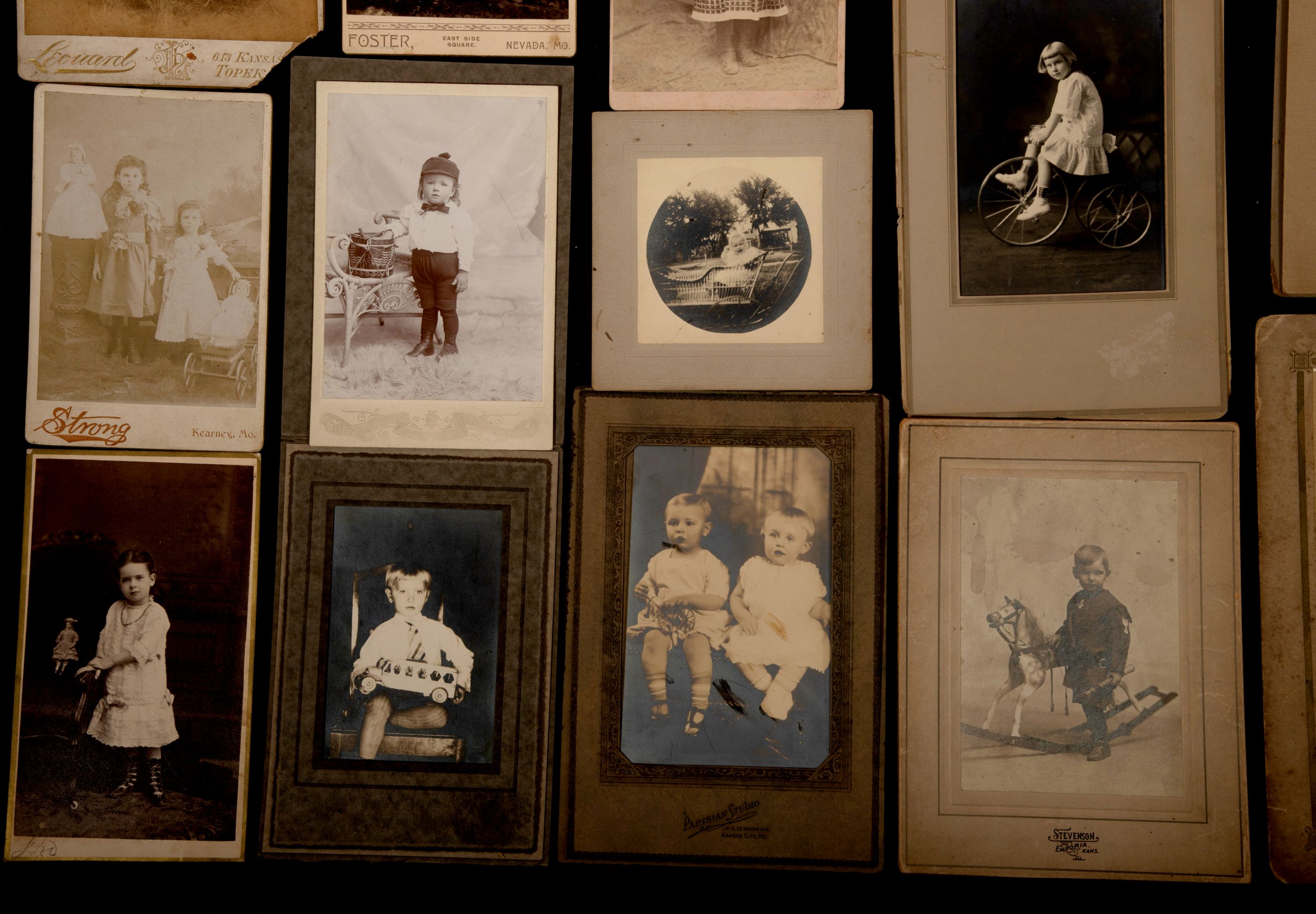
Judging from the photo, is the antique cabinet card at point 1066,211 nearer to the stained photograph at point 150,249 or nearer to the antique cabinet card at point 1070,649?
the antique cabinet card at point 1070,649

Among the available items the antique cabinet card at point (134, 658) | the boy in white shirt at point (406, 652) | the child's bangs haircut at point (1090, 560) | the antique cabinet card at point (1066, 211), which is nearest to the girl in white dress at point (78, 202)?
the antique cabinet card at point (134, 658)

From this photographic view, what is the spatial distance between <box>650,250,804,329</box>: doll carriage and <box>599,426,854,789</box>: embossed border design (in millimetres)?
174

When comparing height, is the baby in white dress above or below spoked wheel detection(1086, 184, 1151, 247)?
below

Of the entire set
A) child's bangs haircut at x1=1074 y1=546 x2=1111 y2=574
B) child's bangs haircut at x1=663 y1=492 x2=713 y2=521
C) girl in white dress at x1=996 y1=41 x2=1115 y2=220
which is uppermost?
girl in white dress at x1=996 y1=41 x2=1115 y2=220

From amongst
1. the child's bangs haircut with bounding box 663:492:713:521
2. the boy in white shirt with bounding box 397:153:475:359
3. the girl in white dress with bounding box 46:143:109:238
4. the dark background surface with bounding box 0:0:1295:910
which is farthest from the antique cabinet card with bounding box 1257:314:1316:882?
the girl in white dress with bounding box 46:143:109:238

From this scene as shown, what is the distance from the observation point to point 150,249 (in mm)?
1235

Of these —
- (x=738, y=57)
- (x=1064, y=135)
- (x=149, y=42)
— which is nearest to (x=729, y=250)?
(x=738, y=57)

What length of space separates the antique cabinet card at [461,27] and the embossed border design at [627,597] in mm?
612

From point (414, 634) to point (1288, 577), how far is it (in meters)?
1.34

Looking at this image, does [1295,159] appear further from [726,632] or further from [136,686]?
[136,686]

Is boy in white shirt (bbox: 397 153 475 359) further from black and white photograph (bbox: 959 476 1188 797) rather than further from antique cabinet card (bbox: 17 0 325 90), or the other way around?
black and white photograph (bbox: 959 476 1188 797)

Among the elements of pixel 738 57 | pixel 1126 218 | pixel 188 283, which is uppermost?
pixel 738 57

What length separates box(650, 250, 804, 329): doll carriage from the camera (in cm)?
123

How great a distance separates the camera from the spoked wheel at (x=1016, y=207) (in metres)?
1.21
